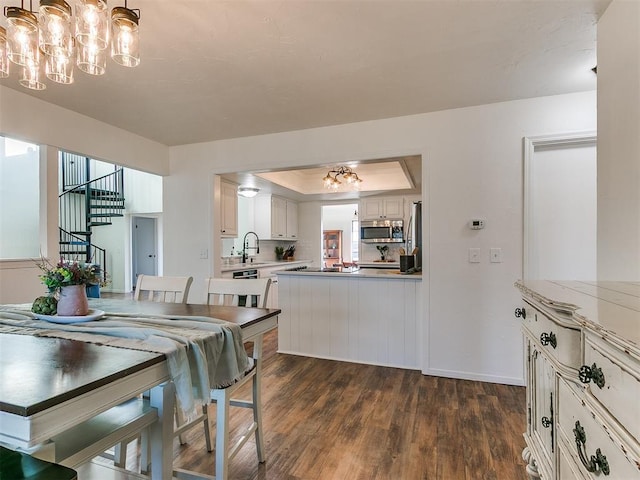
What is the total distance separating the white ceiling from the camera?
5.75 ft

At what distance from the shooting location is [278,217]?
256 inches

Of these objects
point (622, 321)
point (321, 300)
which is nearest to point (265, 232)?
point (321, 300)

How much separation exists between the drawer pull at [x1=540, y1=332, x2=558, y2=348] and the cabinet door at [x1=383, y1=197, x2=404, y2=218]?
5352 mm

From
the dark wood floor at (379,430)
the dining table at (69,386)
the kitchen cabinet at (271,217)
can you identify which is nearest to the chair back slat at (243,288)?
the dining table at (69,386)

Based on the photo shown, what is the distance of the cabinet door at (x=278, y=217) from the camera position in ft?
20.6

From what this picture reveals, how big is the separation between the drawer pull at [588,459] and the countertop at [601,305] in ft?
0.94

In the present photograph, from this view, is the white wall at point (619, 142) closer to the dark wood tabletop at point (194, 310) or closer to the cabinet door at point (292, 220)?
the dark wood tabletop at point (194, 310)

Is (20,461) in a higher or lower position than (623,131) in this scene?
lower

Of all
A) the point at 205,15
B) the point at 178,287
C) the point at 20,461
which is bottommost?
the point at 20,461

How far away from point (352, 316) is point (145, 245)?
6.74 meters

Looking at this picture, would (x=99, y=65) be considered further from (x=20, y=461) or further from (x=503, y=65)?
(x=503, y=65)

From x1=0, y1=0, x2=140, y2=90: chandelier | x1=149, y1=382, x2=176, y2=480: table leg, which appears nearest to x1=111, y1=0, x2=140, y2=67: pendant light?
x1=0, y1=0, x2=140, y2=90: chandelier

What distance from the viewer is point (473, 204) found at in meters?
2.96

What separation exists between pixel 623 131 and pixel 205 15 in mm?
2151
